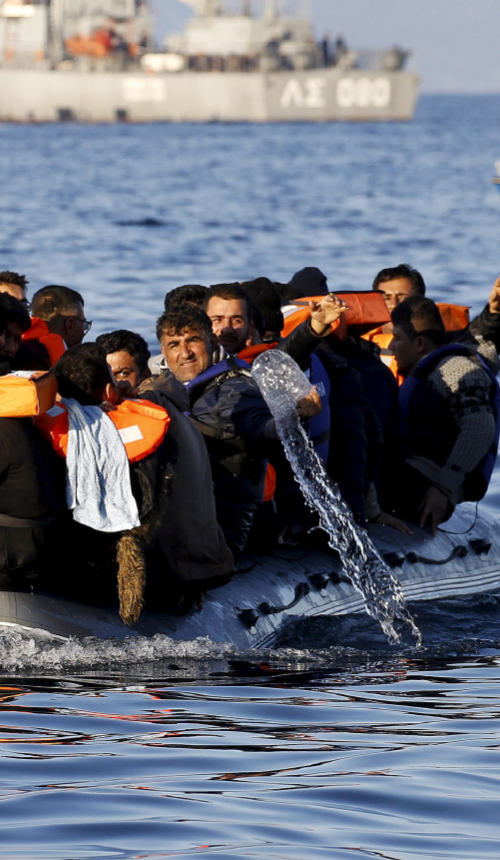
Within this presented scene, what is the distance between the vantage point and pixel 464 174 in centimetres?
6756

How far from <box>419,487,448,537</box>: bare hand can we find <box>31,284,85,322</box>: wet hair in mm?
2644

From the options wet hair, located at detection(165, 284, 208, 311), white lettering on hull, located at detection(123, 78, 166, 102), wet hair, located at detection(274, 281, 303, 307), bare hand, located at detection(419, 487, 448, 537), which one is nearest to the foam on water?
wet hair, located at detection(165, 284, 208, 311)

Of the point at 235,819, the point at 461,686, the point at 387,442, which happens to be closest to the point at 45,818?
the point at 235,819

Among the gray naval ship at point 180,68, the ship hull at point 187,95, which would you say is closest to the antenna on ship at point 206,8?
the gray naval ship at point 180,68

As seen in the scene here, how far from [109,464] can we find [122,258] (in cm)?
2651

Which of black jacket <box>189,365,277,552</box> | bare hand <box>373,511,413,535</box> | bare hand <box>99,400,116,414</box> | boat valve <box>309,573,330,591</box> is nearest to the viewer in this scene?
bare hand <box>99,400,116,414</box>

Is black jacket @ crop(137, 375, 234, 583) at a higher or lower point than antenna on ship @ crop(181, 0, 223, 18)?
lower

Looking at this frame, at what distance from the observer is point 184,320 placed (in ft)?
25.3

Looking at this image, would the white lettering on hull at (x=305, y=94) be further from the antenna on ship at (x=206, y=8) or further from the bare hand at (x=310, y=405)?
the bare hand at (x=310, y=405)

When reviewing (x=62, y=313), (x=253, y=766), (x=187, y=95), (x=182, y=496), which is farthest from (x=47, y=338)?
(x=187, y=95)

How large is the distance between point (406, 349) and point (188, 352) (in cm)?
256

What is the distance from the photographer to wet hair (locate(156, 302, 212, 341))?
7719 millimetres

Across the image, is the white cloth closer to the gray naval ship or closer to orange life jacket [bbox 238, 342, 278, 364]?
orange life jacket [bbox 238, 342, 278, 364]

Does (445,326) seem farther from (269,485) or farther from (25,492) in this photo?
(25,492)
